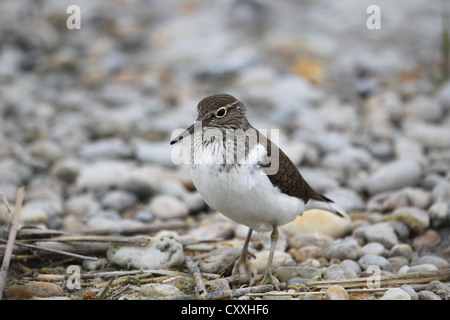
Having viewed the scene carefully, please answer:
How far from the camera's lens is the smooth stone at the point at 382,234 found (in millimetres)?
6176

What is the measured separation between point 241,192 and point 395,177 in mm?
3580

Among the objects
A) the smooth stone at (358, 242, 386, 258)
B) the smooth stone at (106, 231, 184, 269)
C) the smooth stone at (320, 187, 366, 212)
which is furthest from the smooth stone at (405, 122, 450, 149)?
the smooth stone at (106, 231, 184, 269)

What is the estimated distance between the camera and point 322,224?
21.6 feet

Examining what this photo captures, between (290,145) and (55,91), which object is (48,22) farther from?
(290,145)

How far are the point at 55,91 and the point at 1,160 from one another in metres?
3.75

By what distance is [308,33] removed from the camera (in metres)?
14.2

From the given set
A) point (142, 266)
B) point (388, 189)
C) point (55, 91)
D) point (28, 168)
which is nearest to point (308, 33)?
point (55, 91)

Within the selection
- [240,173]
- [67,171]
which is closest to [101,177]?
[67,171]

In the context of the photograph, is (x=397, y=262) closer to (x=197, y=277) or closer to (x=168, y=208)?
(x=197, y=277)

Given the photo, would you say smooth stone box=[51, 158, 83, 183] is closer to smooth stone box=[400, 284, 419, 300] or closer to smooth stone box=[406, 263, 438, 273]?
smooth stone box=[406, 263, 438, 273]

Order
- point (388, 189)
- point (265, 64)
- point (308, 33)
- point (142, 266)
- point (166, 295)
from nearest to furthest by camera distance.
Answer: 1. point (166, 295)
2. point (142, 266)
3. point (388, 189)
4. point (265, 64)
5. point (308, 33)

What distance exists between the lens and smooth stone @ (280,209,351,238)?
656cm

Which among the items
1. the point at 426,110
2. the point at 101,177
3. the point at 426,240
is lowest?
the point at 426,240

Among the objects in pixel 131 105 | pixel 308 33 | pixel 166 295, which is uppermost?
pixel 308 33
